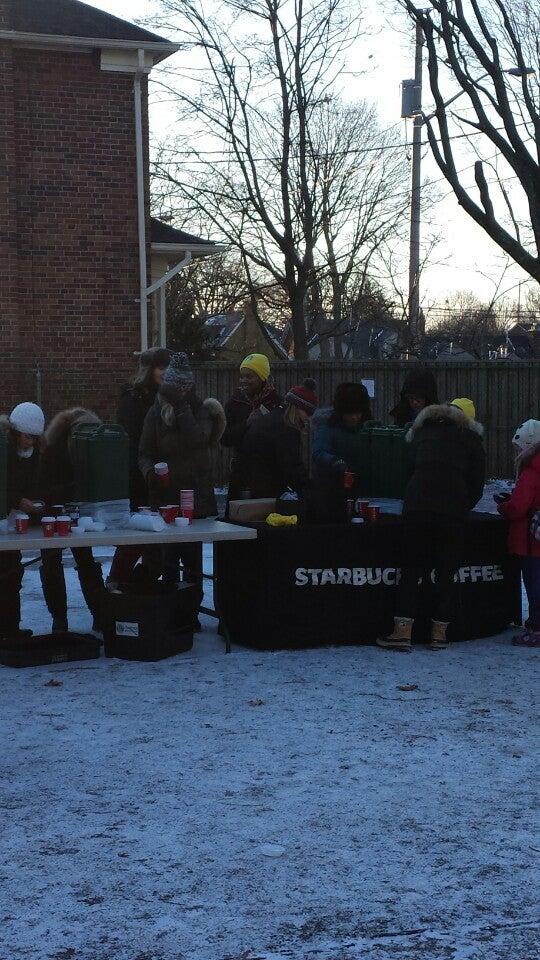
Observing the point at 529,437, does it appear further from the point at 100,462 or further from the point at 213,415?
the point at 100,462

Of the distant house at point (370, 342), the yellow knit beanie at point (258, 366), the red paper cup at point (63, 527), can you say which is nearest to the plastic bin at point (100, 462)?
the yellow knit beanie at point (258, 366)

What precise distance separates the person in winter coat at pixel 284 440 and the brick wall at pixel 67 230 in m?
9.43

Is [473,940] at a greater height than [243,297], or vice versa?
[243,297]

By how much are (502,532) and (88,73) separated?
11644 mm

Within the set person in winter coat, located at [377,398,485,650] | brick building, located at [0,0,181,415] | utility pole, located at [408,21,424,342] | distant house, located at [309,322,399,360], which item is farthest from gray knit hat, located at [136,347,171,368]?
utility pole, located at [408,21,424,342]

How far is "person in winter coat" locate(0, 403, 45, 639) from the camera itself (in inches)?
311

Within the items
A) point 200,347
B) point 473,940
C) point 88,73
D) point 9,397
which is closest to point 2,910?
point 473,940

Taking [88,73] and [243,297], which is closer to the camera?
[88,73]

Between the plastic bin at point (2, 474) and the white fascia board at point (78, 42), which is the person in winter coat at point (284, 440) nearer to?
the plastic bin at point (2, 474)

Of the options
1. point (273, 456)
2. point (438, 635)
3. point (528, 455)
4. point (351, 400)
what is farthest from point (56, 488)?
point (528, 455)

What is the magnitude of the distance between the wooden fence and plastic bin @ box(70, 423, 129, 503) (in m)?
6.43

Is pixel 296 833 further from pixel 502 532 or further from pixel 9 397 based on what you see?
pixel 9 397

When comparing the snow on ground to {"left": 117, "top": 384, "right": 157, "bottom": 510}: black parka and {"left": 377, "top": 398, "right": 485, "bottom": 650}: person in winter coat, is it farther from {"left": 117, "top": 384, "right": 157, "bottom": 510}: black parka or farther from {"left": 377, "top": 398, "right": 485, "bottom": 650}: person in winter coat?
{"left": 117, "top": 384, "right": 157, "bottom": 510}: black parka

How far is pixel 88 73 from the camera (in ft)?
57.2
